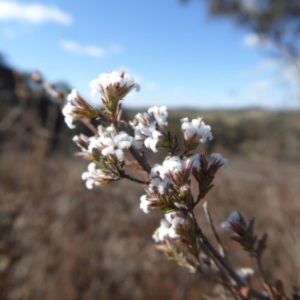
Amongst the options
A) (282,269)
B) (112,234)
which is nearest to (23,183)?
(112,234)

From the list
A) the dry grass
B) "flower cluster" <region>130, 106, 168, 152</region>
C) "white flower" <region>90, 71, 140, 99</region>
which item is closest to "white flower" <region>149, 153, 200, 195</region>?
"flower cluster" <region>130, 106, 168, 152</region>

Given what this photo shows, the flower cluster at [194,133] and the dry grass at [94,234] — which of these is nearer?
the flower cluster at [194,133]

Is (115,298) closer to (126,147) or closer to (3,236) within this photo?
A: (3,236)

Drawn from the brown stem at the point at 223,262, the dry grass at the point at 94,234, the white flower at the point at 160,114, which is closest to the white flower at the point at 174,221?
the brown stem at the point at 223,262

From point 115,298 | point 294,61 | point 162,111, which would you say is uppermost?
point 294,61

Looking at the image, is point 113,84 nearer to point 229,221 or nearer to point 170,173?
point 170,173

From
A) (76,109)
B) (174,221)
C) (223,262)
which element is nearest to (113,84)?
(76,109)

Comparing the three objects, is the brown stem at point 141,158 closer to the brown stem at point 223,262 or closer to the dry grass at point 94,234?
the brown stem at point 223,262

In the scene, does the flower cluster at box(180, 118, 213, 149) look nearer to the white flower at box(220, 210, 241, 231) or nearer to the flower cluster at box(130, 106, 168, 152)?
the flower cluster at box(130, 106, 168, 152)
